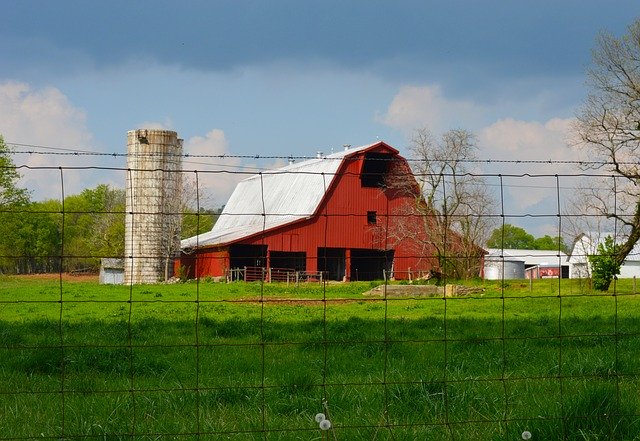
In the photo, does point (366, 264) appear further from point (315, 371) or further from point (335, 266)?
point (315, 371)

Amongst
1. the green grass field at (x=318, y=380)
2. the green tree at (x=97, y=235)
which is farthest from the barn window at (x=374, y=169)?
the green grass field at (x=318, y=380)

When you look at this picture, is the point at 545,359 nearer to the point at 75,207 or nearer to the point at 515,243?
the point at 75,207

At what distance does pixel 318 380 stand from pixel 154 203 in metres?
37.4

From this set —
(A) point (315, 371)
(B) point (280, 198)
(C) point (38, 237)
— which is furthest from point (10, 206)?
(A) point (315, 371)

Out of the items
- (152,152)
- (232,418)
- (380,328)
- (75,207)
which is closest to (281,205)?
(152,152)

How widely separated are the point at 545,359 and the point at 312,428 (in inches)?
202

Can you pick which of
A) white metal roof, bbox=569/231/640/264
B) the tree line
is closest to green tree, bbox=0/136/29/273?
the tree line

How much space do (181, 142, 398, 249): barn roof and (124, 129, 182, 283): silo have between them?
139 centimetres

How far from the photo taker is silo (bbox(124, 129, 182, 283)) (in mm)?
40375

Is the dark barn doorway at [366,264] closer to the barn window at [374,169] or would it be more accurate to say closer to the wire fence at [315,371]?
the barn window at [374,169]

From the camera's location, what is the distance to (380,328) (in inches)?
543

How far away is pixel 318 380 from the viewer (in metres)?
8.19

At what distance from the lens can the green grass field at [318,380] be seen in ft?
18.0

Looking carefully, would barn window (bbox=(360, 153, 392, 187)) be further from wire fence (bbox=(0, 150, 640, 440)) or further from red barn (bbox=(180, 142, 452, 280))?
wire fence (bbox=(0, 150, 640, 440))
